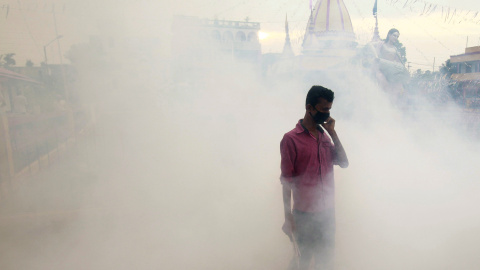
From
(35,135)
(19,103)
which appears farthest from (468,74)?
(19,103)

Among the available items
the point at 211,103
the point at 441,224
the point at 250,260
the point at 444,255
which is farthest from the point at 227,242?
the point at 211,103

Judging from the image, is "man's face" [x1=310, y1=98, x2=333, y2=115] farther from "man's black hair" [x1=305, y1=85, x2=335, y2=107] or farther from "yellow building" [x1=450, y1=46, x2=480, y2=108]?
"yellow building" [x1=450, y1=46, x2=480, y2=108]

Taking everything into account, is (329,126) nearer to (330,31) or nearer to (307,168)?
(307,168)

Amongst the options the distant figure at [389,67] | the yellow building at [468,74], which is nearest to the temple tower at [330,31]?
the distant figure at [389,67]

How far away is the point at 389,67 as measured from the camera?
24.9 ft

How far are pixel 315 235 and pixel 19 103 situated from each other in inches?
215

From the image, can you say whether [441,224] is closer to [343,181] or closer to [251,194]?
[343,181]

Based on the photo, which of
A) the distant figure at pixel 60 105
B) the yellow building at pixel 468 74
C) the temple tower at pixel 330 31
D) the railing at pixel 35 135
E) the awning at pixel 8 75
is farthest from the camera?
the yellow building at pixel 468 74

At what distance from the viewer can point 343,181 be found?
13.0 ft

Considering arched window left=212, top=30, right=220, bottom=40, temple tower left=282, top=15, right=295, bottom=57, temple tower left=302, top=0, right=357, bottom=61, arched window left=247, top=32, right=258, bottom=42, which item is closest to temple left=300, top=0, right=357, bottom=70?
temple tower left=302, top=0, right=357, bottom=61

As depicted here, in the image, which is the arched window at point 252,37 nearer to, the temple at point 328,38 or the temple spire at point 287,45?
the temple spire at point 287,45

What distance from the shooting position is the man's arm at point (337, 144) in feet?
6.20

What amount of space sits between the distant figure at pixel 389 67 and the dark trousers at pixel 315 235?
247 inches

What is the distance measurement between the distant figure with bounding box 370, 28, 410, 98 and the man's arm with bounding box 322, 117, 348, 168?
A: 20.4 feet
